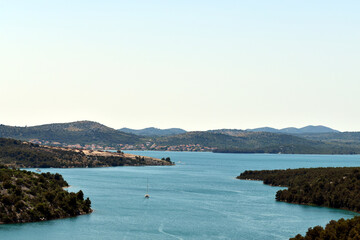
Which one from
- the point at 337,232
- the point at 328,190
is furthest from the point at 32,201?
the point at 328,190

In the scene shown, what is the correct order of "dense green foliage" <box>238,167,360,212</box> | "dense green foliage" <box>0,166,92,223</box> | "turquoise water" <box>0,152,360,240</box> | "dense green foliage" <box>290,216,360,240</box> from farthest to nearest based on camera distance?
"dense green foliage" <box>238,167,360,212</box>, "dense green foliage" <box>0,166,92,223</box>, "turquoise water" <box>0,152,360,240</box>, "dense green foliage" <box>290,216,360,240</box>

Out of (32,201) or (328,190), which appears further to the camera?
(328,190)

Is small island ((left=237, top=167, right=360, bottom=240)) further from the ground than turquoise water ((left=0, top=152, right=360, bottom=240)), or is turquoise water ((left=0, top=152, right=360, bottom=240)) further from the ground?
small island ((left=237, top=167, right=360, bottom=240))

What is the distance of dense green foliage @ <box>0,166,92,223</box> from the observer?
9700 centimetres

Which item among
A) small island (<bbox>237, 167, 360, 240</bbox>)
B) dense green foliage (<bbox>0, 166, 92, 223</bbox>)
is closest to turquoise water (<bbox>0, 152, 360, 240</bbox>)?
dense green foliage (<bbox>0, 166, 92, 223</bbox>)

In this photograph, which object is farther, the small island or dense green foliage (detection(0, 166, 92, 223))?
the small island

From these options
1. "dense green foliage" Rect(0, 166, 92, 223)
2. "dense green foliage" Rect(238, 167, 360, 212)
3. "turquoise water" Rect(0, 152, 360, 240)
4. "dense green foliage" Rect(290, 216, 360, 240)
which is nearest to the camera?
"dense green foliage" Rect(290, 216, 360, 240)

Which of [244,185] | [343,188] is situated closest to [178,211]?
[343,188]

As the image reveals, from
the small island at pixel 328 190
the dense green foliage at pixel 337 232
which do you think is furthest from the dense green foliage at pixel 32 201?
the small island at pixel 328 190

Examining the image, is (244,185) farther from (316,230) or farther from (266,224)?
(316,230)

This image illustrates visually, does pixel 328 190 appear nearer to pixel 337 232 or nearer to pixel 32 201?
pixel 337 232

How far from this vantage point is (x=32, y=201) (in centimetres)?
10288

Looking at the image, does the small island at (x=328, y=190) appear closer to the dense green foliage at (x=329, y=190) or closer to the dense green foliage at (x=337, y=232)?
the dense green foliage at (x=329, y=190)

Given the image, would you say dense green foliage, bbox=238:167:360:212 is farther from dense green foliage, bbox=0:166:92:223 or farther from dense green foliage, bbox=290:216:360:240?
dense green foliage, bbox=0:166:92:223
